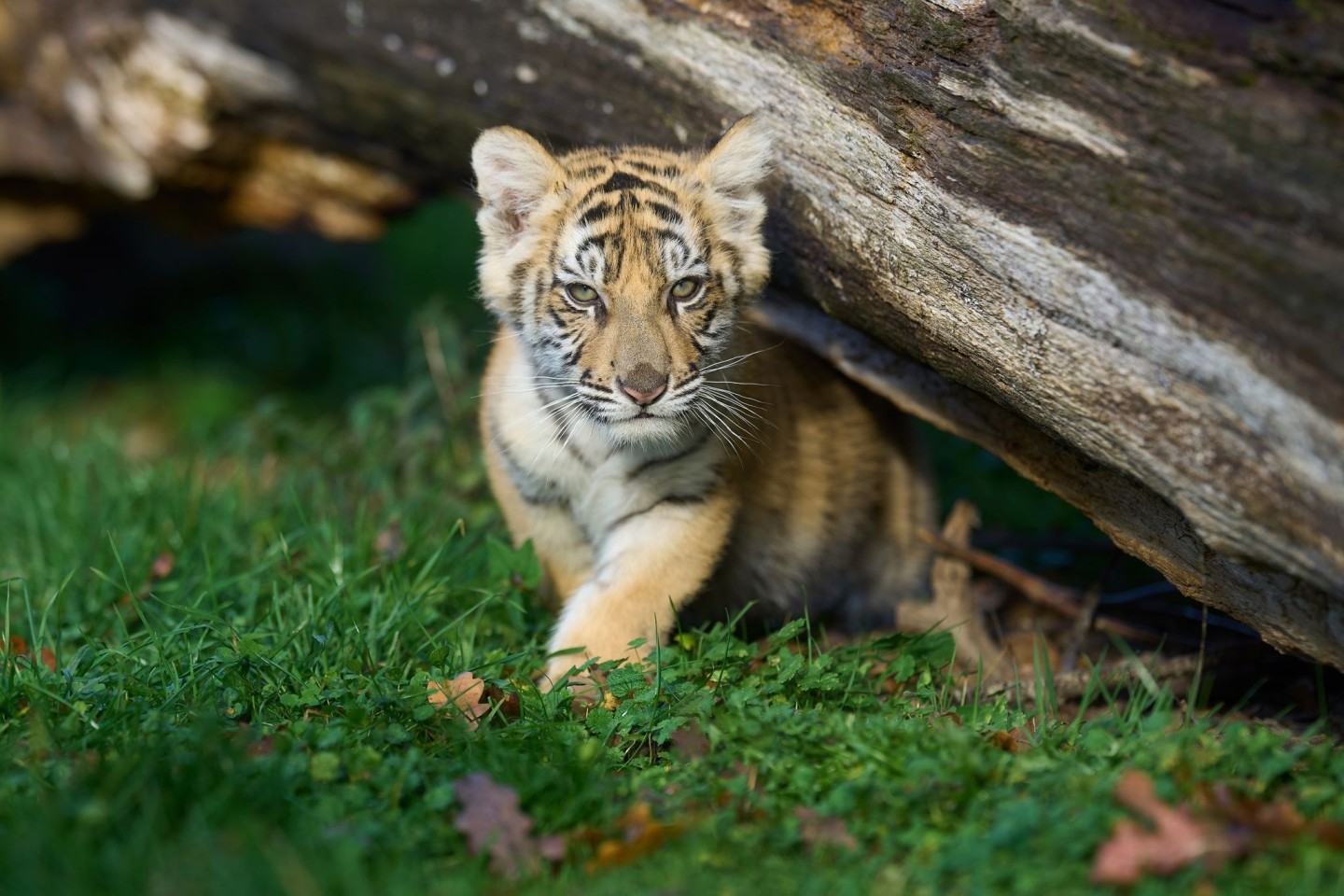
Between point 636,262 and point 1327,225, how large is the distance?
6.25 feet

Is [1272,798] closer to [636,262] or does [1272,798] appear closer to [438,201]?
[636,262]

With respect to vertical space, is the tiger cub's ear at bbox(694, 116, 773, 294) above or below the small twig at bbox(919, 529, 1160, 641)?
above

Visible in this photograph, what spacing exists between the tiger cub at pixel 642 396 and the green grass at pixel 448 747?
9.4 inches

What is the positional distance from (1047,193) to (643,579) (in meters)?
1.74

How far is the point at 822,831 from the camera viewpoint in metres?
2.97

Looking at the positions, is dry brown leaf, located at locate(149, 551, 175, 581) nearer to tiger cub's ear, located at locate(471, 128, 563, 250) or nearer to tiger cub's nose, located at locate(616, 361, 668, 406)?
tiger cub's ear, located at locate(471, 128, 563, 250)

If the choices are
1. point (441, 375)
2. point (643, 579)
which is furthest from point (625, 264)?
point (441, 375)

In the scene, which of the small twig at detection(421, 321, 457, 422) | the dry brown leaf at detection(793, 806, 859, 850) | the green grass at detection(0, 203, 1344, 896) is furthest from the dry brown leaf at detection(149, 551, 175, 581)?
the dry brown leaf at detection(793, 806, 859, 850)

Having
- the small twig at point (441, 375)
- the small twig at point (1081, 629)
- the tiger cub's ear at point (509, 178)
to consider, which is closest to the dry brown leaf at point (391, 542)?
the small twig at point (441, 375)

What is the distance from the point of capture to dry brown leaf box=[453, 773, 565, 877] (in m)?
2.86

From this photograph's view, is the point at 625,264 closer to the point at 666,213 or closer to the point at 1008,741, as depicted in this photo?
the point at 666,213

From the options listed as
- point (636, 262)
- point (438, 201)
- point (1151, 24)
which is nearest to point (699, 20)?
point (636, 262)

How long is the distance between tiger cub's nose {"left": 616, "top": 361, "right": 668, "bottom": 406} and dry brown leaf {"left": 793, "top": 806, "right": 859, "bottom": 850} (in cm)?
129

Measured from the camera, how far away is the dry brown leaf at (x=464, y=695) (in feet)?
11.5
